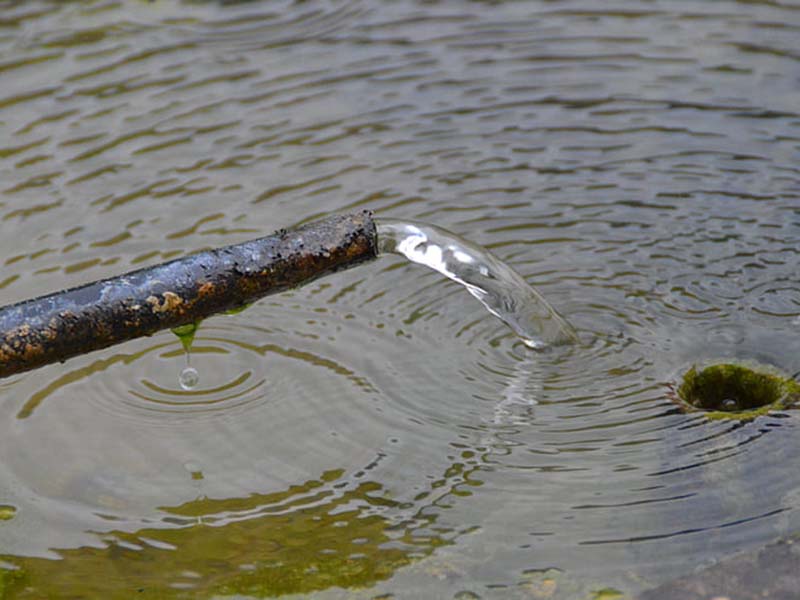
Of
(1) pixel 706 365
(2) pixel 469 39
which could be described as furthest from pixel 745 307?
(2) pixel 469 39

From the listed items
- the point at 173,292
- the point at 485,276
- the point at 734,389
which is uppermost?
the point at 173,292

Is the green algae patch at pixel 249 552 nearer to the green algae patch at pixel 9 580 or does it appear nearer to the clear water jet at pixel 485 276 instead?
the green algae patch at pixel 9 580

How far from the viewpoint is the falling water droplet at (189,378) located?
3.32m

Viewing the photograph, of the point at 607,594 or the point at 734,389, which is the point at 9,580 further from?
the point at 734,389

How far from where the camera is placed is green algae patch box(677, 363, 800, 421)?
3.14 meters

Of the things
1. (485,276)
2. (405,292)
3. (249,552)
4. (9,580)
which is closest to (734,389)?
(485,276)

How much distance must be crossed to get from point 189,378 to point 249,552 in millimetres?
789

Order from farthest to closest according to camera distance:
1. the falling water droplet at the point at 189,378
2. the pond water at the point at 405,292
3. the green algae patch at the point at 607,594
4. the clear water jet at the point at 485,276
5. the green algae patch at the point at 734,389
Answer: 1. the falling water droplet at the point at 189,378
2. the green algae patch at the point at 734,389
3. the clear water jet at the point at 485,276
4. the pond water at the point at 405,292
5. the green algae patch at the point at 607,594

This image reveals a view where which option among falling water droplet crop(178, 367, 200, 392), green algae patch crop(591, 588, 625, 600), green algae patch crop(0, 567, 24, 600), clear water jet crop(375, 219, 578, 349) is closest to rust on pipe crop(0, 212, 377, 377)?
clear water jet crop(375, 219, 578, 349)

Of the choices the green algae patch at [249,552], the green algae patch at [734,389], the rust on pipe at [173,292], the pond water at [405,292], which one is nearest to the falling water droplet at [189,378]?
the pond water at [405,292]

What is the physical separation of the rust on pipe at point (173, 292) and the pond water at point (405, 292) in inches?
20.0

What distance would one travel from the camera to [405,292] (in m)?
3.70

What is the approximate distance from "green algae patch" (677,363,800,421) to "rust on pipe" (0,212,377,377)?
100 centimetres

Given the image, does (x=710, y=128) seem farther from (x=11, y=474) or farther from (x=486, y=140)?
(x=11, y=474)
